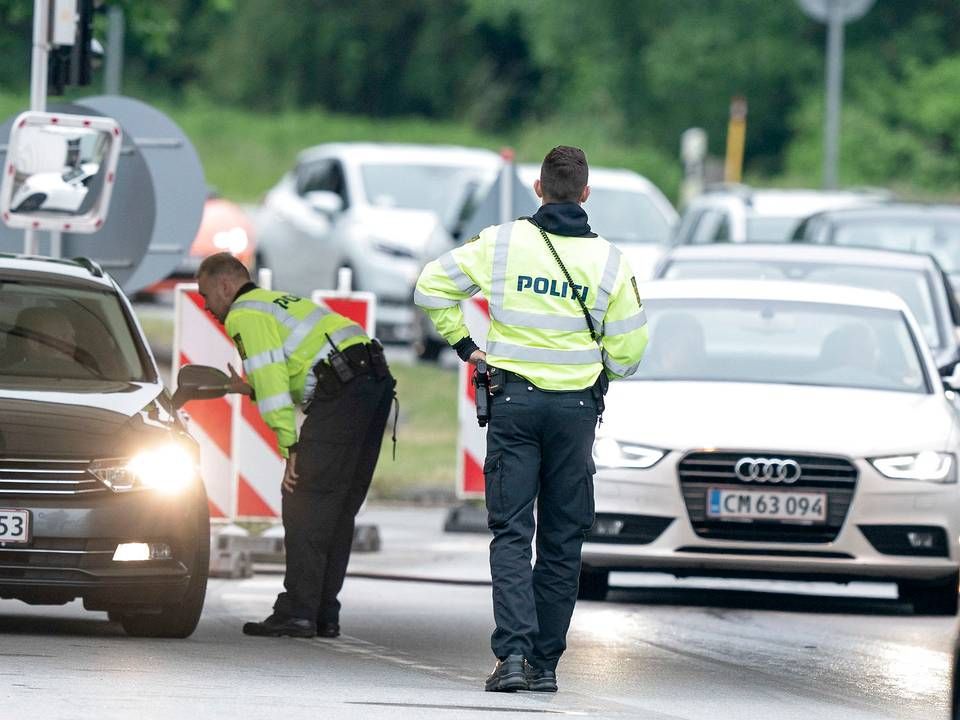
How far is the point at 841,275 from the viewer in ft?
52.7

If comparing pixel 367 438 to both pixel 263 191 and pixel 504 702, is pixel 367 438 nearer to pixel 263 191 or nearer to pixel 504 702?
pixel 504 702

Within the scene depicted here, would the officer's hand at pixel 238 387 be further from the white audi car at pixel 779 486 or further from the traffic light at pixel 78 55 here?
the traffic light at pixel 78 55

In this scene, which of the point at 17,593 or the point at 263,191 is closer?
the point at 17,593

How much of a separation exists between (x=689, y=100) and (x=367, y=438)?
4523 centimetres

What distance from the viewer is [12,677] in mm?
9758

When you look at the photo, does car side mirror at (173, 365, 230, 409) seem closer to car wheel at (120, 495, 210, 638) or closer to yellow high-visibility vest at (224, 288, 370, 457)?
yellow high-visibility vest at (224, 288, 370, 457)

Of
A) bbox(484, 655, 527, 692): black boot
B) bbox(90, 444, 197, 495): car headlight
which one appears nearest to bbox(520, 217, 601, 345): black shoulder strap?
bbox(484, 655, 527, 692): black boot

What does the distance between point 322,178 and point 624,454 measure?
51.8 feet

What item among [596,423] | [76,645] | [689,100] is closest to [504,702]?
[596,423]

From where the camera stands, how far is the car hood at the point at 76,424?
10.9m

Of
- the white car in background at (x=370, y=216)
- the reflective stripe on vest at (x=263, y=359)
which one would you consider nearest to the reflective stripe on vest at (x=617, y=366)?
the reflective stripe on vest at (x=263, y=359)

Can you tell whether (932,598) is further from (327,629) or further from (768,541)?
(327,629)

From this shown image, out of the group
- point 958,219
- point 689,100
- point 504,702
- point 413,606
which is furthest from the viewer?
point 689,100

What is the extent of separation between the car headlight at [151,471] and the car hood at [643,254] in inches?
506
